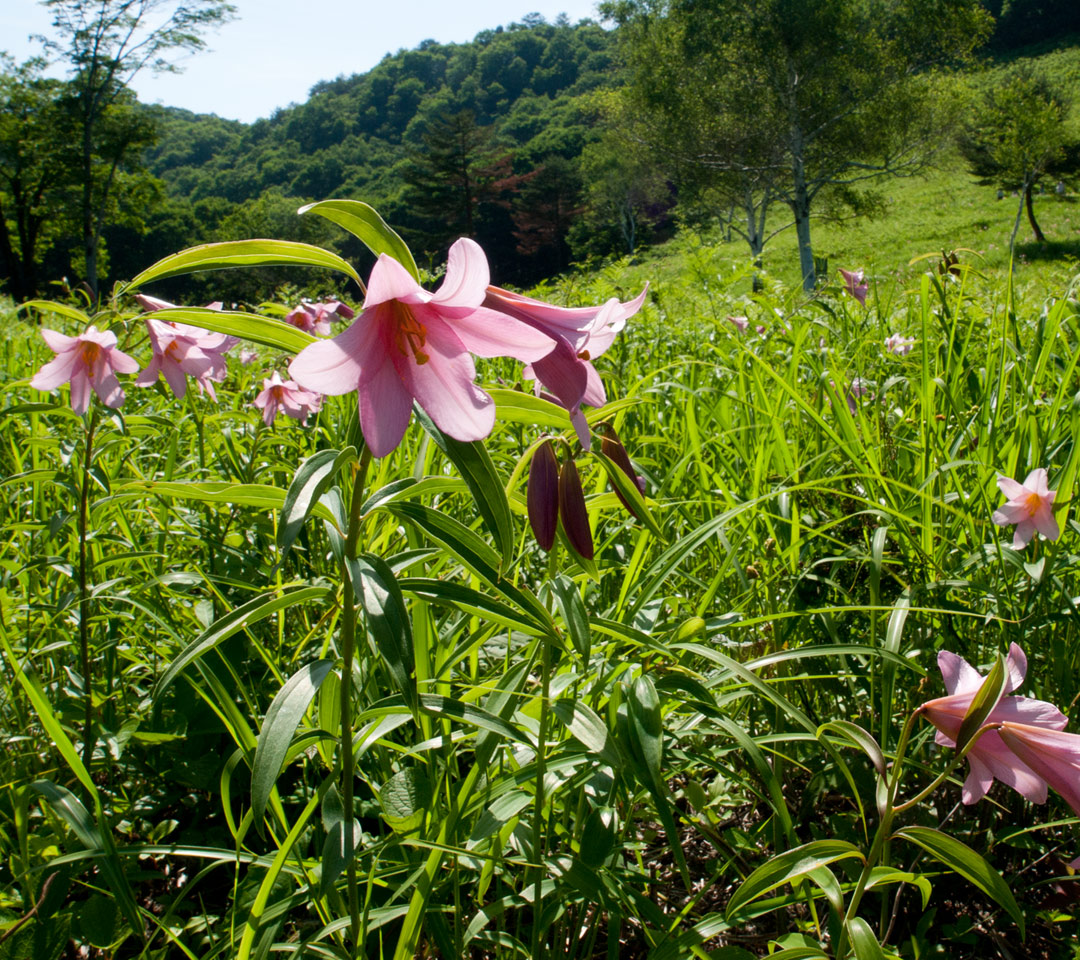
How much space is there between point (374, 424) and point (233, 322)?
0.17m

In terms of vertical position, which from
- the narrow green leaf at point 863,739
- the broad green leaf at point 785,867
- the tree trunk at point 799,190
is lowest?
the broad green leaf at point 785,867

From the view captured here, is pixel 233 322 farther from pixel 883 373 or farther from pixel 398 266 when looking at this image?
pixel 883 373

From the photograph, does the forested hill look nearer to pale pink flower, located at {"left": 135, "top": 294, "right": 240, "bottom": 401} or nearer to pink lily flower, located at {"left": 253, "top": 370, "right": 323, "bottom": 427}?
pink lily flower, located at {"left": 253, "top": 370, "right": 323, "bottom": 427}

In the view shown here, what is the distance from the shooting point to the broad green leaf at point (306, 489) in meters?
0.53

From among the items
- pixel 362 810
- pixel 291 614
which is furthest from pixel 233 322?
pixel 291 614

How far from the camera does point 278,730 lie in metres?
0.58

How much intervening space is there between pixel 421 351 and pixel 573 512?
23 centimetres

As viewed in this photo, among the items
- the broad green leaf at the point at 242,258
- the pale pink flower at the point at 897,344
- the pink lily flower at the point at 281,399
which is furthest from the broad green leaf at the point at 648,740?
the pale pink flower at the point at 897,344

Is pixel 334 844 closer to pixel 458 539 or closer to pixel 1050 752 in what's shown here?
pixel 458 539

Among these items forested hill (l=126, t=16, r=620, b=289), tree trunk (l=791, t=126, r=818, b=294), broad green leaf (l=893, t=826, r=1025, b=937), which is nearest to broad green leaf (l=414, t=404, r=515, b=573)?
broad green leaf (l=893, t=826, r=1025, b=937)

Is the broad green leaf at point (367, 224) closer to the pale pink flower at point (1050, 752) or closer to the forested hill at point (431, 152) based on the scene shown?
the pale pink flower at point (1050, 752)

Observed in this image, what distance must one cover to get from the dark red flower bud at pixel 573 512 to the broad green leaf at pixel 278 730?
0.26 meters

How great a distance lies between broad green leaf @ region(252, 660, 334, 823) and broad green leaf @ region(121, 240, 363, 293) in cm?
35

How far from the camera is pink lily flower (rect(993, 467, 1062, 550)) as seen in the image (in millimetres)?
1031
